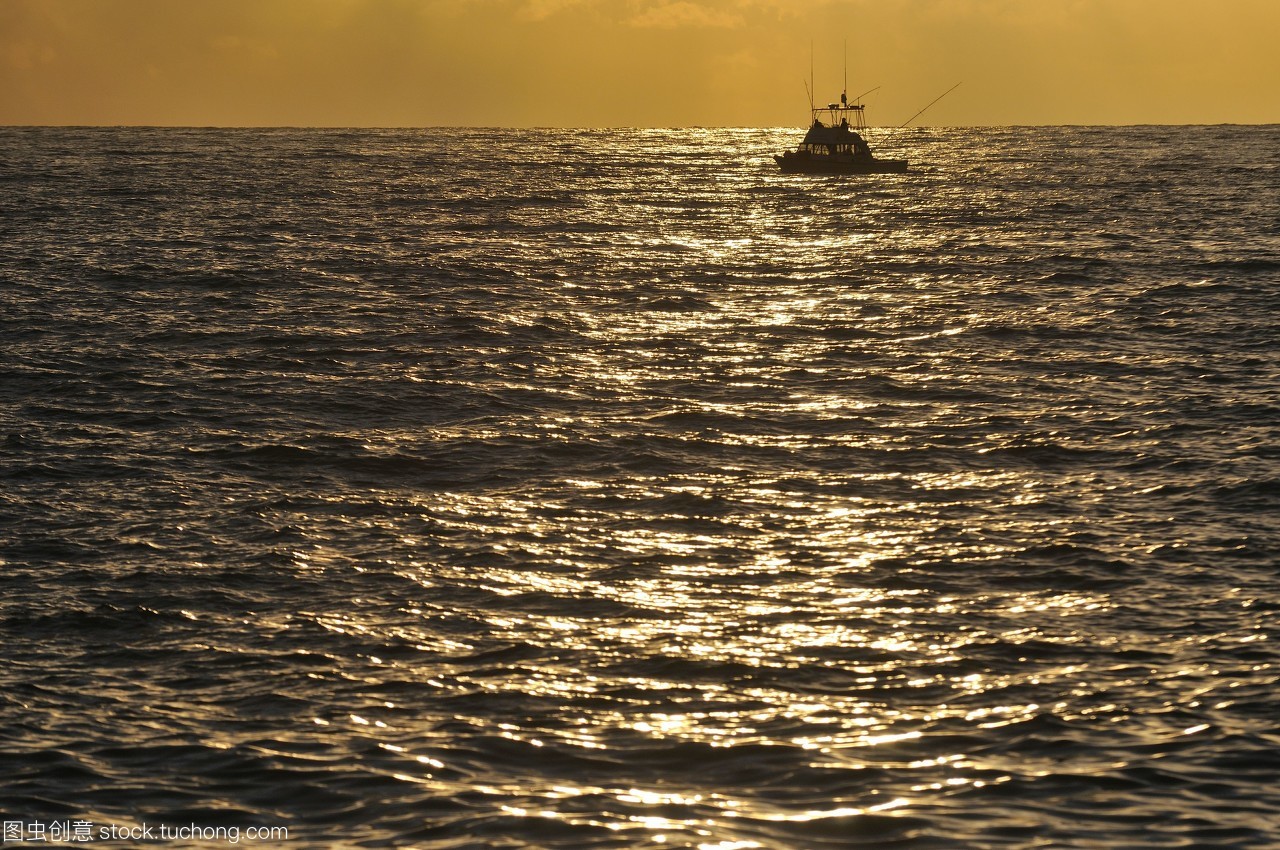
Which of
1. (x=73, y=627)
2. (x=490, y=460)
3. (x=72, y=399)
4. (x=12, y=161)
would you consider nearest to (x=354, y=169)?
(x=12, y=161)

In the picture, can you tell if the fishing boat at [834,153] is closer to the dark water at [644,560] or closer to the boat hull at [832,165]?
the boat hull at [832,165]

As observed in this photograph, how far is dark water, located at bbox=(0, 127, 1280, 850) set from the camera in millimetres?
15484

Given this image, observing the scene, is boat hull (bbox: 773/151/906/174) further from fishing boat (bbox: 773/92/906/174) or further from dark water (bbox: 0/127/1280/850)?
dark water (bbox: 0/127/1280/850)

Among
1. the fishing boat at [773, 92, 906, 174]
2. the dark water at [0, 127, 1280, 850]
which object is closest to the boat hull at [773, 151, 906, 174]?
the fishing boat at [773, 92, 906, 174]

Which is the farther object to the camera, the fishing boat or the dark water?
the fishing boat

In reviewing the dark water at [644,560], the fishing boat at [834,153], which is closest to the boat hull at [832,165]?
the fishing boat at [834,153]

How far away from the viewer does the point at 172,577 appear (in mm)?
22938

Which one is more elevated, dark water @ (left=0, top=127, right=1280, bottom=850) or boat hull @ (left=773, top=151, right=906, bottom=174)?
boat hull @ (left=773, top=151, right=906, bottom=174)

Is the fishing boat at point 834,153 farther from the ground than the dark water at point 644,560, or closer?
farther from the ground

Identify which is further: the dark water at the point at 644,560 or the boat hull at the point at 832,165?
the boat hull at the point at 832,165

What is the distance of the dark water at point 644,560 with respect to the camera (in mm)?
15484

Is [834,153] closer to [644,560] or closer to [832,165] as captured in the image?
[832,165]

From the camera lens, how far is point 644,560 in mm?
23562

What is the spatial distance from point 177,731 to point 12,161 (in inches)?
5113
